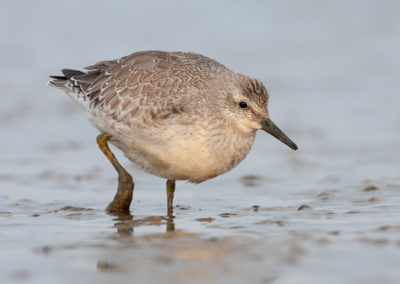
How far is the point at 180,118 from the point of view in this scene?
7246 mm

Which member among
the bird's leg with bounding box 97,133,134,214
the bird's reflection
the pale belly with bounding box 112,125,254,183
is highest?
the pale belly with bounding box 112,125,254,183

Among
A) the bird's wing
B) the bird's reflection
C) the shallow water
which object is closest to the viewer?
the shallow water

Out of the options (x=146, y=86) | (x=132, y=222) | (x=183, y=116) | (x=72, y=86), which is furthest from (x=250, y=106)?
(x=72, y=86)

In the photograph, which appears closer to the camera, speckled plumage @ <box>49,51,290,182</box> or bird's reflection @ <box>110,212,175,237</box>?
bird's reflection @ <box>110,212,175,237</box>

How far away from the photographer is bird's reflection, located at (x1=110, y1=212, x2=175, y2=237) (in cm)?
672

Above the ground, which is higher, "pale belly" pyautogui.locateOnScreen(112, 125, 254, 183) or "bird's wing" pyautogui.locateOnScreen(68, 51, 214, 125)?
"bird's wing" pyautogui.locateOnScreen(68, 51, 214, 125)

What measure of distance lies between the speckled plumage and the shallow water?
55 cm

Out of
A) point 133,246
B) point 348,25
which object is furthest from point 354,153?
point 348,25

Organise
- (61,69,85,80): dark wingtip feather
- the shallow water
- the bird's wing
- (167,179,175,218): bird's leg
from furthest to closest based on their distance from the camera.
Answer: (61,69,85,80): dark wingtip feather → (167,179,175,218): bird's leg → the bird's wing → the shallow water

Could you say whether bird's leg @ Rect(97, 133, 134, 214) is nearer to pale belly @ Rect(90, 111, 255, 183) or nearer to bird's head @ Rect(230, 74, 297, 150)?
pale belly @ Rect(90, 111, 255, 183)

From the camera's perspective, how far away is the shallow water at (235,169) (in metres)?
5.52

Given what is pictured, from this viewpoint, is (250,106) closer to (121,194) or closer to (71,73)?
(121,194)

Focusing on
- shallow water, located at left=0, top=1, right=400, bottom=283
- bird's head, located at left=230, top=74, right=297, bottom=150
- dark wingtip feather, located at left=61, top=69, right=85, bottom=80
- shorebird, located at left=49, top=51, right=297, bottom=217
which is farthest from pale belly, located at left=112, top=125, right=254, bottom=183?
dark wingtip feather, located at left=61, top=69, right=85, bottom=80

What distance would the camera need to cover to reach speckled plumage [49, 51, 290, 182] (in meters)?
7.21
